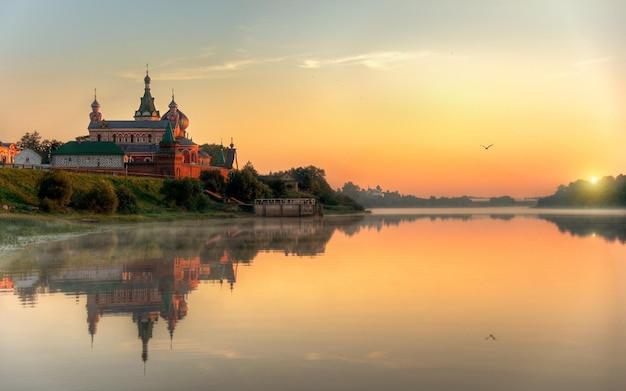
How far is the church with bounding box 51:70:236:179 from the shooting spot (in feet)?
346

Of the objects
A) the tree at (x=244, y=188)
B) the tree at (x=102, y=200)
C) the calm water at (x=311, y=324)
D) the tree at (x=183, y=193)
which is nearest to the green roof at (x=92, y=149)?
the tree at (x=244, y=188)

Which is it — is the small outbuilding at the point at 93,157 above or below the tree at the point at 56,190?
above

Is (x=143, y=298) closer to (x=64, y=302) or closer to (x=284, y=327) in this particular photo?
(x=64, y=302)

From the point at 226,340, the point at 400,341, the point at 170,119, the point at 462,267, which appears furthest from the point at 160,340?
the point at 170,119

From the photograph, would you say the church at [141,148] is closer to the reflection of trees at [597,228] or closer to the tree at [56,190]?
the tree at [56,190]

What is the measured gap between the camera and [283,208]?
4033 inches

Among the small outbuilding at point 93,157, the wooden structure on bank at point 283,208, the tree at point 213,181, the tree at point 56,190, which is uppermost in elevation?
the small outbuilding at point 93,157

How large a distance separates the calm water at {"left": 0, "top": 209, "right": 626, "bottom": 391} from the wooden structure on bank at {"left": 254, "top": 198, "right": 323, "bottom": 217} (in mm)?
69874

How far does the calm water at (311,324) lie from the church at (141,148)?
7616 cm

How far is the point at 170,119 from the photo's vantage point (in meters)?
127

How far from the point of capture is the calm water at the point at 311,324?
459 inches

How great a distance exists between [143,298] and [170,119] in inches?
4380

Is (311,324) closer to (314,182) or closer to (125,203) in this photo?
(125,203)

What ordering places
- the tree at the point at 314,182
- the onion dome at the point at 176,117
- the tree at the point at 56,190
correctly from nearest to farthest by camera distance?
the tree at the point at 56,190 < the onion dome at the point at 176,117 < the tree at the point at 314,182
